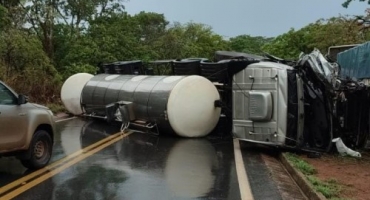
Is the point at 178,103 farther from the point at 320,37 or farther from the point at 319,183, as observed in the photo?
the point at 320,37

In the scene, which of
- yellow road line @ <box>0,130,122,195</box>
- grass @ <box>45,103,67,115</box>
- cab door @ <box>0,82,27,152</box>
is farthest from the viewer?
grass @ <box>45,103,67,115</box>

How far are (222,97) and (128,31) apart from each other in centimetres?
2416

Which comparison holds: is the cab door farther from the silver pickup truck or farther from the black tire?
the black tire

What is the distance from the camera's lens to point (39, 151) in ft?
30.1

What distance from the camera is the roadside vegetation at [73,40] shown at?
2361cm

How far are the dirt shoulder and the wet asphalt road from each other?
1.10 meters

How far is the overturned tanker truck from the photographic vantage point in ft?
38.6

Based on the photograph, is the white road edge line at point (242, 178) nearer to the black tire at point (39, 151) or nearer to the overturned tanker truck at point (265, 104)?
the overturned tanker truck at point (265, 104)

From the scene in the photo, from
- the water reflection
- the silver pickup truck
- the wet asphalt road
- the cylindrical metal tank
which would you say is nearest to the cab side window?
the silver pickup truck

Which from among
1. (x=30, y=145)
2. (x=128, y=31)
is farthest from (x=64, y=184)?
(x=128, y=31)

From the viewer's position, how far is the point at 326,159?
1120 cm

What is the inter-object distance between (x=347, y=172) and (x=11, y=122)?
21.2 ft

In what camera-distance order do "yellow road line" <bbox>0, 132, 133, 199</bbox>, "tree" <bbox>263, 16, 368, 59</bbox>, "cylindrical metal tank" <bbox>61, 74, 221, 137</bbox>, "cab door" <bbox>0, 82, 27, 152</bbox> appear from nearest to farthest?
"yellow road line" <bbox>0, 132, 133, 199</bbox> < "cab door" <bbox>0, 82, 27, 152</bbox> < "cylindrical metal tank" <bbox>61, 74, 221, 137</bbox> < "tree" <bbox>263, 16, 368, 59</bbox>

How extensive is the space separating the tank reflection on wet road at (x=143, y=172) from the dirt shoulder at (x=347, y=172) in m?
1.73
